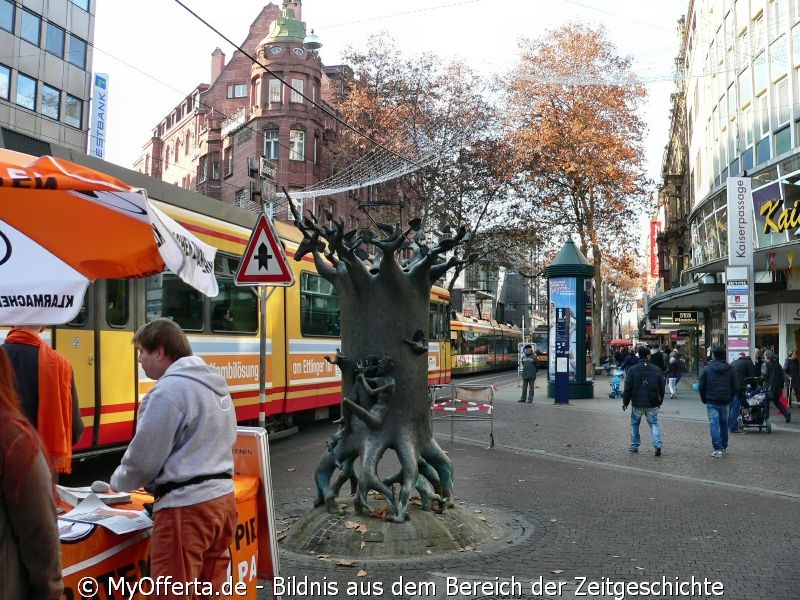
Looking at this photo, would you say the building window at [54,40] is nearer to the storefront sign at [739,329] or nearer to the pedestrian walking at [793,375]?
the storefront sign at [739,329]

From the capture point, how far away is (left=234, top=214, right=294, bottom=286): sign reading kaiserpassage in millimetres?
8391

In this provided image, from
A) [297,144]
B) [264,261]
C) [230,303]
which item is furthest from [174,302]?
[297,144]

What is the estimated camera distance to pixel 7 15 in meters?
33.2

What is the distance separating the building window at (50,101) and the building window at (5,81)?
1817mm

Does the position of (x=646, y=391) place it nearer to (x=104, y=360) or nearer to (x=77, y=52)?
(x=104, y=360)

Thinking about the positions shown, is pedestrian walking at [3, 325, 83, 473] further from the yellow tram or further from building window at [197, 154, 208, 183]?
building window at [197, 154, 208, 183]

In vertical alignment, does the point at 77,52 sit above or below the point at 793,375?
above

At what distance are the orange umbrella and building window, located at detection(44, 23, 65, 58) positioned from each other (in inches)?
1430

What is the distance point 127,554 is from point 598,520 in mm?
5190

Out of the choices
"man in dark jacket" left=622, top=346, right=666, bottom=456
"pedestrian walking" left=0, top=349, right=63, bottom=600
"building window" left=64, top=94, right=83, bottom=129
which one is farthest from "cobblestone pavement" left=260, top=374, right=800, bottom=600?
"building window" left=64, top=94, right=83, bottom=129

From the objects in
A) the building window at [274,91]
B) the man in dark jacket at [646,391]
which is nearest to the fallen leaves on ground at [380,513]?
the man in dark jacket at [646,391]

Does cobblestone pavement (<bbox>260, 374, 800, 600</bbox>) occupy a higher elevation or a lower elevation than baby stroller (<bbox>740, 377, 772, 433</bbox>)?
lower

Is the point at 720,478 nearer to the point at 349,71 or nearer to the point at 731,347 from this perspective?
the point at 731,347

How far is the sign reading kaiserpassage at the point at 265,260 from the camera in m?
8.39
